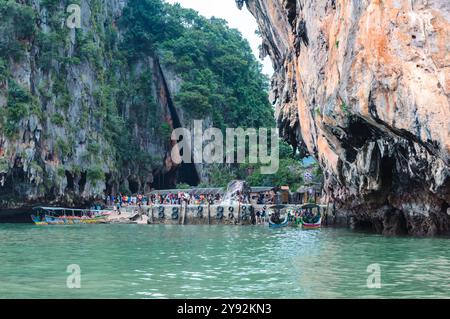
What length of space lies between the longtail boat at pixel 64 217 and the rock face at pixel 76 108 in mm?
935

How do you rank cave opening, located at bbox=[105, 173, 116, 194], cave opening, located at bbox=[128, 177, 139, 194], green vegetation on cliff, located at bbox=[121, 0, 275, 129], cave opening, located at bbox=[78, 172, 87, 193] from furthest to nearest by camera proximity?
Answer: green vegetation on cliff, located at bbox=[121, 0, 275, 129] → cave opening, located at bbox=[128, 177, 139, 194] → cave opening, located at bbox=[105, 173, 116, 194] → cave opening, located at bbox=[78, 172, 87, 193]

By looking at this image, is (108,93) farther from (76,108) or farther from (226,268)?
(226,268)

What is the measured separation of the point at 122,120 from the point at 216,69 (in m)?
14.2

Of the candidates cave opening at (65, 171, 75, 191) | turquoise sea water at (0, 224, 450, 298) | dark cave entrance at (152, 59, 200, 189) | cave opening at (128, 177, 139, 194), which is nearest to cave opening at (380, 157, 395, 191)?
turquoise sea water at (0, 224, 450, 298)

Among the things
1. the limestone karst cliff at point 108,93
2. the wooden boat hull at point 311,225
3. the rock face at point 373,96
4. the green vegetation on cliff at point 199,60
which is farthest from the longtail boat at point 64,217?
the green vegetation on cliff at point 199,60

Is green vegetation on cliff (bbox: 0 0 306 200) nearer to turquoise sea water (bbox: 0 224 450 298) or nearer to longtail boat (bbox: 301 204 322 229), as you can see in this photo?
longtail boat (bbox: 301 204 322 229)

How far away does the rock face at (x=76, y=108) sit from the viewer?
4272cm

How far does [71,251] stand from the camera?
2067 cm

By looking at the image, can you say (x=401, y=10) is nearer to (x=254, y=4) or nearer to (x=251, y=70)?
(x=254, y=4)

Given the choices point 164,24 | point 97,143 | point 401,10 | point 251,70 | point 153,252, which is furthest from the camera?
point 251,70

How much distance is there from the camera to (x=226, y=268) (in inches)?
641

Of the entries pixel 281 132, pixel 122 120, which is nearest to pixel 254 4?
pixel 281 132

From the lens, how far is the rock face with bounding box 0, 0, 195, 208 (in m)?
42.7

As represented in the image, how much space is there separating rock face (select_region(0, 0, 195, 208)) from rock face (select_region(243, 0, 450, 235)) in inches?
696
